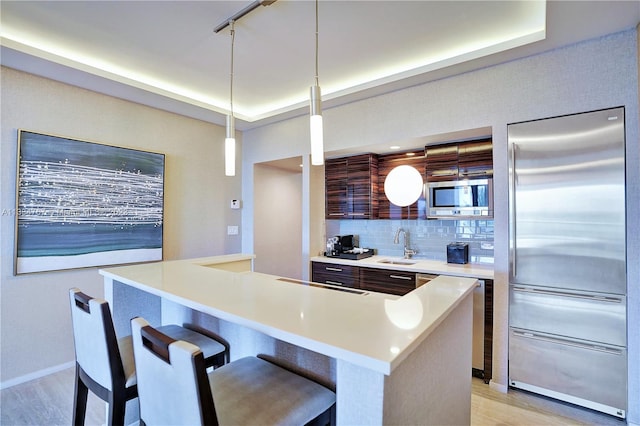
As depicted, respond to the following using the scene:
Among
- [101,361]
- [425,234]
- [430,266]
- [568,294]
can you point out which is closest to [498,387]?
[568,294]

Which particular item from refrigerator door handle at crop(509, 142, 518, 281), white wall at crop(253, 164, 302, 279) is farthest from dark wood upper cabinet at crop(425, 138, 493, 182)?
white wall at crop(253, 164, 302, 279)

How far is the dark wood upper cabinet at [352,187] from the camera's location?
Answer: 3785mm

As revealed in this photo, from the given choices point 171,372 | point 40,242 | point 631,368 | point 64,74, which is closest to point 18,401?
point 40,242

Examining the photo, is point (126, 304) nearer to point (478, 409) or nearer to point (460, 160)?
point (478, 409)

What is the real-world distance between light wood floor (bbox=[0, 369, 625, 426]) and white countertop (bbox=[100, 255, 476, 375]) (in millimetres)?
1175

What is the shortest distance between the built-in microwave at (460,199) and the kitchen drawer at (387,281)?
27.9 inches

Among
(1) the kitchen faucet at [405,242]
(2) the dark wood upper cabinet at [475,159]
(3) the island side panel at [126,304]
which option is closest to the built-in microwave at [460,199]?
(2) the dark wood upper cabinet at [475,159]

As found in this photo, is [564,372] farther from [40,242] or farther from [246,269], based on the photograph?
[40,242]

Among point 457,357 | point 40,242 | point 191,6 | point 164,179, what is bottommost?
point 457,357

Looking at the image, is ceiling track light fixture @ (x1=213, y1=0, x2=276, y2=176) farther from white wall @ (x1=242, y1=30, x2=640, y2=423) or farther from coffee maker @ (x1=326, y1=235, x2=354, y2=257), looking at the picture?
coffee maker @ (x1=326, y1=235, x2=354, y2=257)

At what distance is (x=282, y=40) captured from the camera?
8.25 ft

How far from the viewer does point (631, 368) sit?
212 centimetres

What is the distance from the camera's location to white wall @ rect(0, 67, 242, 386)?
8.68 feet

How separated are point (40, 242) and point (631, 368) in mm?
4704
